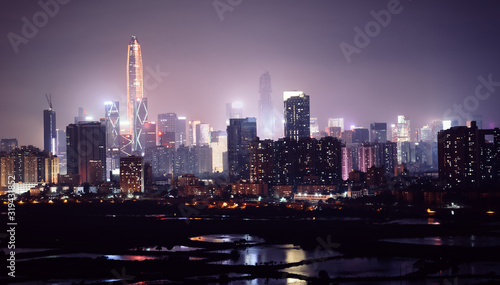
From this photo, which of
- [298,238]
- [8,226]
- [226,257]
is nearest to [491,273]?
[226,257]

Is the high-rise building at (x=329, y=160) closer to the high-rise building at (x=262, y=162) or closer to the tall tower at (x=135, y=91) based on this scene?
the high-rise building at (x=262, y=162)

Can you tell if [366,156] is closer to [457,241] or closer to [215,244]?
[457,241]

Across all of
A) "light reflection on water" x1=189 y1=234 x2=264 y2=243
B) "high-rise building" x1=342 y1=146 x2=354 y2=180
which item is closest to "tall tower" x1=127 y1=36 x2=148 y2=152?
"high-rise building" x1=342 y1=146 x2=354 y2=180

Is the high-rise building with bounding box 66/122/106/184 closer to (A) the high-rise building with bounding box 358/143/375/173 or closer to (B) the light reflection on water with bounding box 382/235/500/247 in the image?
(A) the high-rise building with bounding box 358/143/375/173

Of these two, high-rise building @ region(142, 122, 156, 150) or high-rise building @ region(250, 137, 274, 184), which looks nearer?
high-rise building @ region(250, 137, 274, 184)

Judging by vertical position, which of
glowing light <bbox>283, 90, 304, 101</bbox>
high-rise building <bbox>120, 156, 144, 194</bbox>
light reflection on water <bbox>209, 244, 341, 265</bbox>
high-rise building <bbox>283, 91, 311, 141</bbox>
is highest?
glowing light <bbox>283, 90, 304, 101</bbox>

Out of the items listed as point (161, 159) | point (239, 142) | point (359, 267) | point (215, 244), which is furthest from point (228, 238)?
point (161, 159)

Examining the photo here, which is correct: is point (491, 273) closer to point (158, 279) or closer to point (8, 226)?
point (158, 279)
